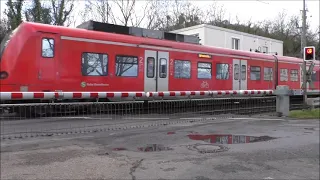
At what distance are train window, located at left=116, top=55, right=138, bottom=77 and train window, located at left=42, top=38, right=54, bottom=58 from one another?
2.68m

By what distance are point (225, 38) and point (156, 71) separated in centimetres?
2136

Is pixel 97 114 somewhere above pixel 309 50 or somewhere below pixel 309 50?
below

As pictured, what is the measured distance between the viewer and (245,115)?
1096cm

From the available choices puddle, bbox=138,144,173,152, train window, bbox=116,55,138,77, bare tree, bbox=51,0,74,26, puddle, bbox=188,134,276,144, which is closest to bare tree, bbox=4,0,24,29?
bare tree, bbox=51,0,74,26

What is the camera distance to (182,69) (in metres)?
16.1

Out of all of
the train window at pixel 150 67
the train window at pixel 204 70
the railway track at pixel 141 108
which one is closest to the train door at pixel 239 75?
the train window at pixel 204 70

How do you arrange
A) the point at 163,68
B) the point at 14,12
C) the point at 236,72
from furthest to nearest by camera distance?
the point at 14,12, the point at 236,72, the point at 163,68

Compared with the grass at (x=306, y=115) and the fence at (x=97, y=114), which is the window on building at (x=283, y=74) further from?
the fence at (x=97, y=114)

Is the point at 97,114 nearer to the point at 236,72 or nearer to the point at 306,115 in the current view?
the point at 306,115

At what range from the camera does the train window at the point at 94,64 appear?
13.1 meters

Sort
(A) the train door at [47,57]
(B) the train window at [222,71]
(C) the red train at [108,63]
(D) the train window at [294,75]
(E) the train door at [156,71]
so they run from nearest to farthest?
(C) the red train at [108,63], (A) the train door at [47,57], (E) the train door at [156,71], (B) the train window at [222,71], (D) the train window at [294,75]

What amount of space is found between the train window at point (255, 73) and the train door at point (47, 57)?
38.7 ft

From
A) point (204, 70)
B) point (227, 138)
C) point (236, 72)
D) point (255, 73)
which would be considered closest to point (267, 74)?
point (255, 73)

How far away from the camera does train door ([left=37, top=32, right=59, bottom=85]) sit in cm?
1203
